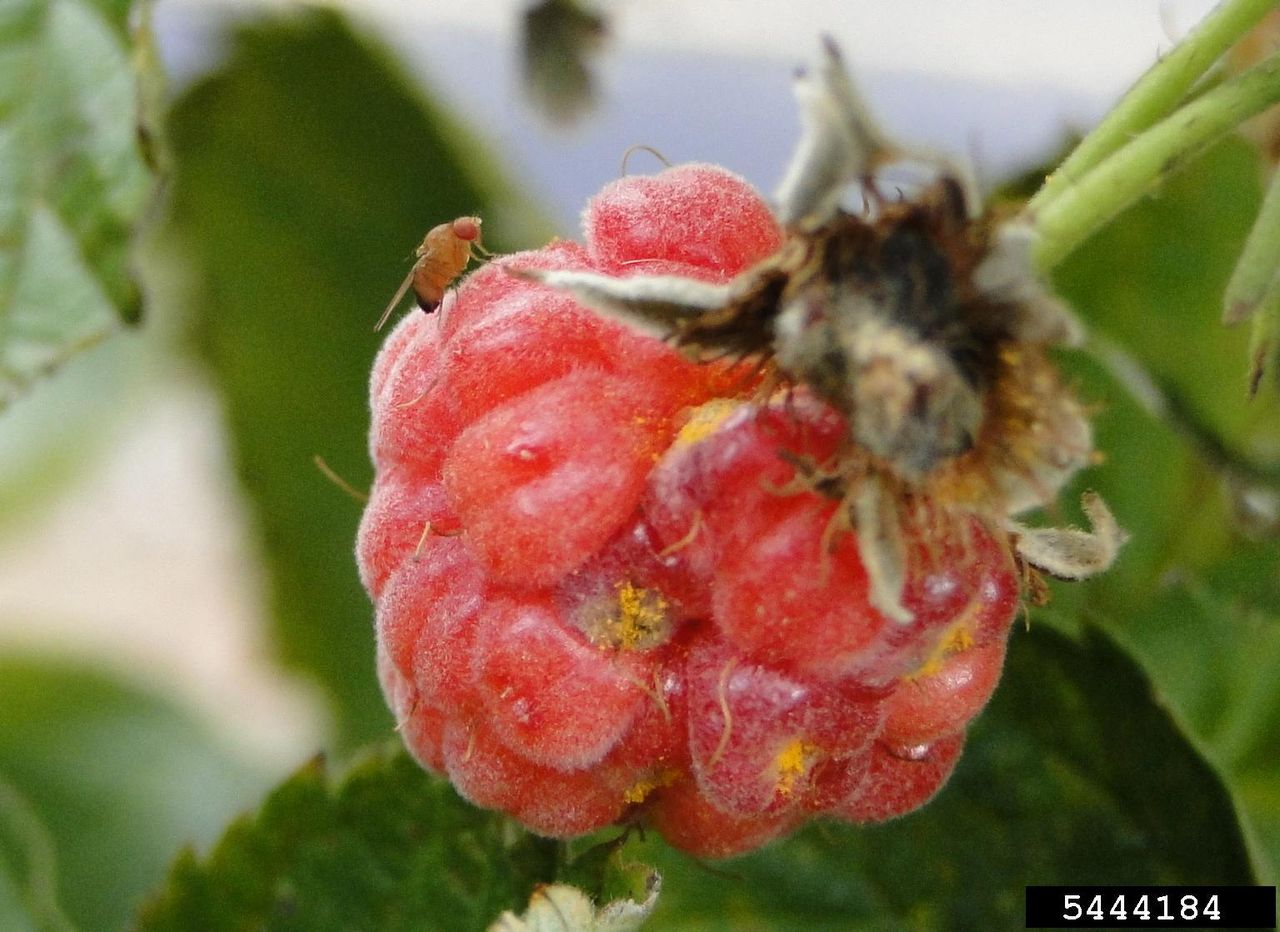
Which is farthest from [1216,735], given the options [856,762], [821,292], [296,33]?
[296,33]

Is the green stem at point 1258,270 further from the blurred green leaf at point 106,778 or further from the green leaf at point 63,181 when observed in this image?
the blurred green leaf at point 106,778

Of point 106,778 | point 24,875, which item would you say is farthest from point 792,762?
point 106,778

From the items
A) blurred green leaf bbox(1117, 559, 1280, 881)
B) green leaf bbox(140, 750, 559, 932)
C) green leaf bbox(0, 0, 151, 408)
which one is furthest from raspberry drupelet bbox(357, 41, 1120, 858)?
blurred green leaf bbox(1117, 559, 1280, 881)

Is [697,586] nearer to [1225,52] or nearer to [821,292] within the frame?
[821,292]

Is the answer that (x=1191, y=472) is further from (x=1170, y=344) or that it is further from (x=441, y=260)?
(x=441, y=260)

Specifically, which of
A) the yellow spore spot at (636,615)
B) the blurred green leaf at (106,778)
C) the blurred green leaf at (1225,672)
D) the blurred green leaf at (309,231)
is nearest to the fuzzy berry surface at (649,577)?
the yellow spore spot at (636,615)

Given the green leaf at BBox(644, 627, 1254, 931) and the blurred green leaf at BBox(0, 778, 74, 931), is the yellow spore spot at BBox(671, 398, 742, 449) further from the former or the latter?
the blurred green leaf at BBox(0, 778, 74, 931)
